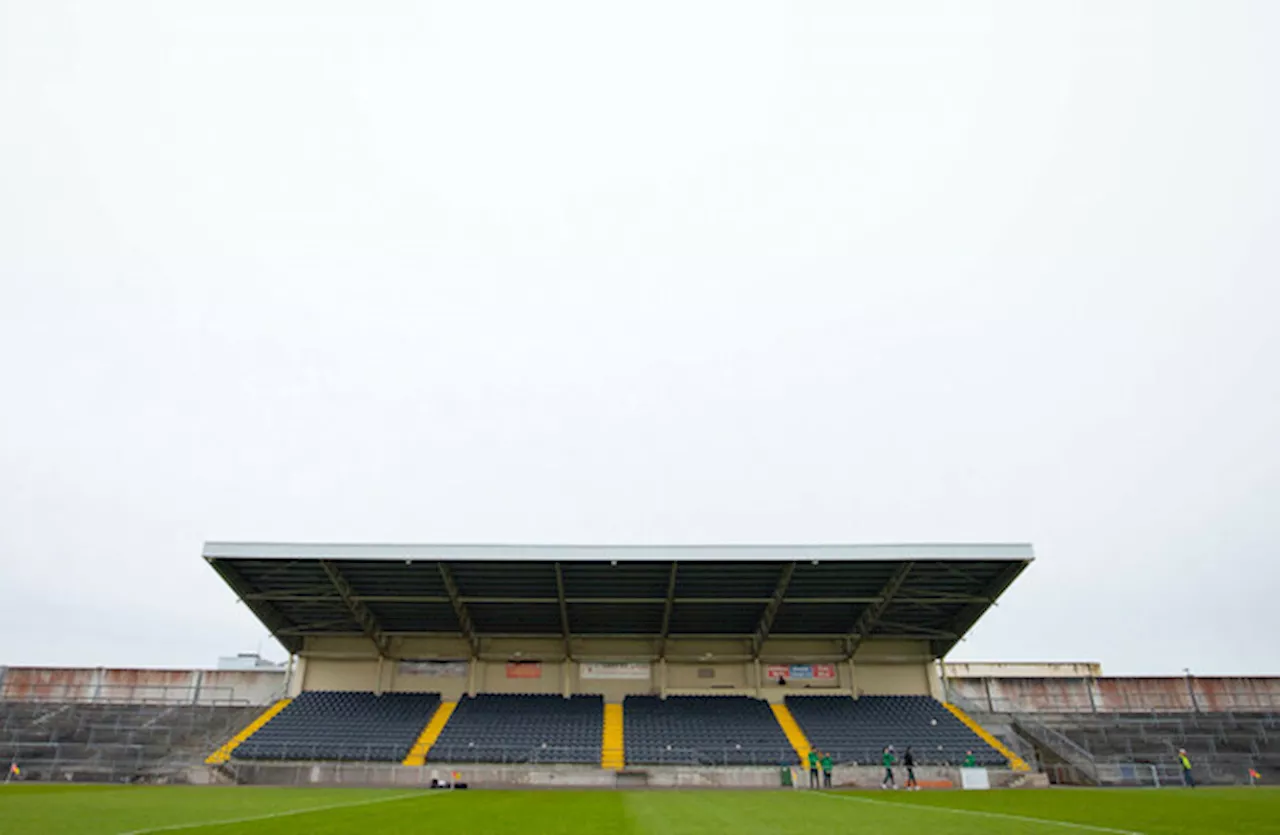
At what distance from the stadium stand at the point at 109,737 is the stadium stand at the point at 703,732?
16.4m

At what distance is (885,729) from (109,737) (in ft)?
102

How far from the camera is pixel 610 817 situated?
11906 mm

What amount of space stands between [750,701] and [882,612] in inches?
284

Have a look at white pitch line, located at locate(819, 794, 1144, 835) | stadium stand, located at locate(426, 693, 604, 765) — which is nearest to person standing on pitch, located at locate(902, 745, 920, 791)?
white pitch line, located at locate(819, 794, 1144, 835)

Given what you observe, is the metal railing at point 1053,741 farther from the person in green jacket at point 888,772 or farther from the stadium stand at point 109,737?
the stadium stand at point 109,737

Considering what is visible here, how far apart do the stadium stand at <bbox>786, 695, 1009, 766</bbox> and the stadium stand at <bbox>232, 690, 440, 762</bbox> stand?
53.1 feet

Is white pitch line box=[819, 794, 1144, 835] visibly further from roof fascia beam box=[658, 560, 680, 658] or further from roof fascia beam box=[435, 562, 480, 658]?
roof fascia beam box=[435, 562, 480, 658]

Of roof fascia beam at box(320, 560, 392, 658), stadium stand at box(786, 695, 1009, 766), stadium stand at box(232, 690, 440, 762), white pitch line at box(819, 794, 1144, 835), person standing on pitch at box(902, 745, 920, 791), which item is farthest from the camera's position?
stadium stand at box(786, 695, 1009, 766)

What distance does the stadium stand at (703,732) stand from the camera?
2655 centimetres

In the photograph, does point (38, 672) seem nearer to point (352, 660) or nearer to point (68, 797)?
point (352, 660)

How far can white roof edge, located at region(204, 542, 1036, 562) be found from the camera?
85.3 ft

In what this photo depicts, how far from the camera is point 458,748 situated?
27031 millimetres

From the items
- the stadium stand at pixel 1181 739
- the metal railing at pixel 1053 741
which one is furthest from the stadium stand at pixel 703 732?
the stadium stand at pixel 1181 739

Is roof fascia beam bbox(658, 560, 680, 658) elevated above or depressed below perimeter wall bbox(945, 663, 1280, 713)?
above
